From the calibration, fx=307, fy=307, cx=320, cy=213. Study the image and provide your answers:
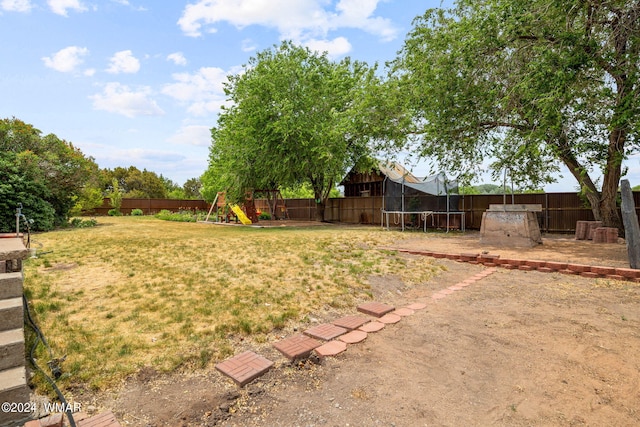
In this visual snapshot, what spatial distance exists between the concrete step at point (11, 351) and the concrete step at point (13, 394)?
69 mm

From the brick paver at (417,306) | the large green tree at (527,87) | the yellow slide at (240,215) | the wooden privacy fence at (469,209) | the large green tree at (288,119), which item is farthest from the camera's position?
the yellow slide at (240,215)

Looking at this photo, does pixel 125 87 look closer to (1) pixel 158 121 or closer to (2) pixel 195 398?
(1) pixel 158 121

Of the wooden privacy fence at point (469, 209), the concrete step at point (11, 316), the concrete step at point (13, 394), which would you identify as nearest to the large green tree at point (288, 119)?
the wooden privacy fence at point (469, 209)

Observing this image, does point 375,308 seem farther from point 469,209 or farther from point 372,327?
point 469,209

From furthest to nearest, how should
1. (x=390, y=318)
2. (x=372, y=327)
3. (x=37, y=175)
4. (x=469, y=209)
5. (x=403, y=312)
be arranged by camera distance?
(x=469, y=209) → (x=37, y=175) → (x=403, y=312) → (x=390, y=318) → (x=372, y=327)

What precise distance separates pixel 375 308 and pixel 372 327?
43cm

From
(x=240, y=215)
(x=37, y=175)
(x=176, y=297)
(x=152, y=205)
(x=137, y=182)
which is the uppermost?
(x=137, y=182)

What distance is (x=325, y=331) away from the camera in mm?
2545

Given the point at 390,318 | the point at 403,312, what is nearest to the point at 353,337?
the point at 390,318

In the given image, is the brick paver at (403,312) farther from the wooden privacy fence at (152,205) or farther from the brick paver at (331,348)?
the wooden privacy fence at (152,205)

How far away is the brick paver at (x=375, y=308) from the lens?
9.72 feet

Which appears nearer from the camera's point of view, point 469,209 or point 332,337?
point 332,337

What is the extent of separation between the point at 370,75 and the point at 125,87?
32.4 ft

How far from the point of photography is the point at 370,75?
14.0 m
